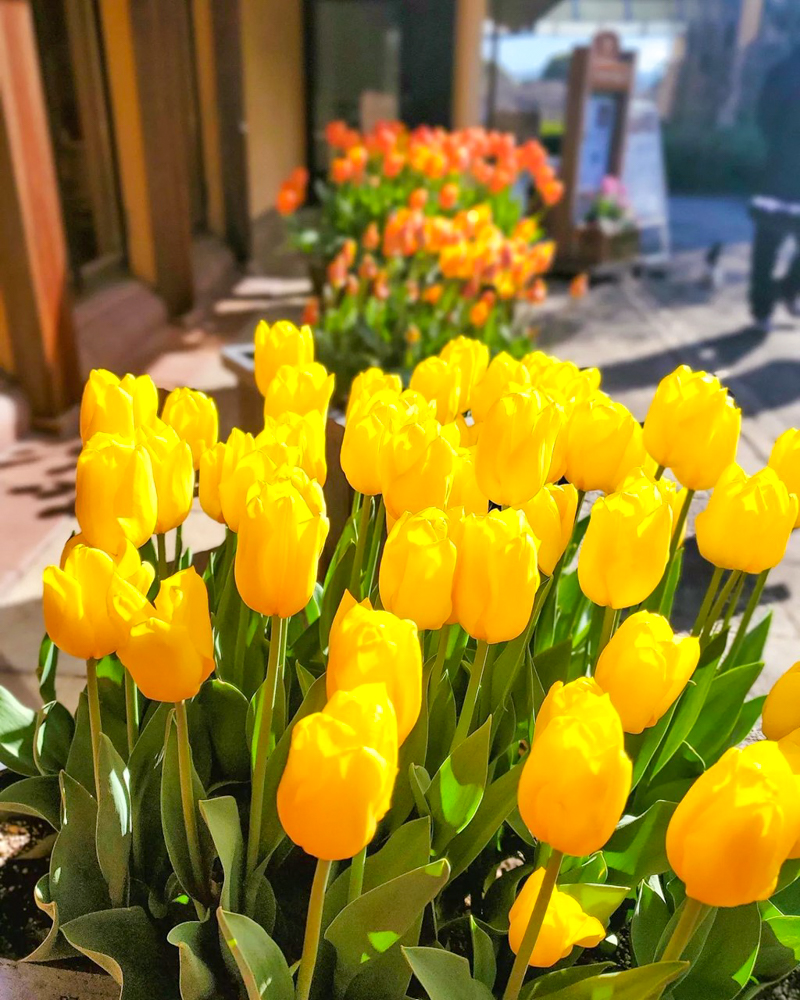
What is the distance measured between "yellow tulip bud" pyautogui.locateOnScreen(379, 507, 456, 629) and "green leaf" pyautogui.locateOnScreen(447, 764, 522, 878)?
0.56 feet

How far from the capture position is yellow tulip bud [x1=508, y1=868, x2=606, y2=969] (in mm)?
594

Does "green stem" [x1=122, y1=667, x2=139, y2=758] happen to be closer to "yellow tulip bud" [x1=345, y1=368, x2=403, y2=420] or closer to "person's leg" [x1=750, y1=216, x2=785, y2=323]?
"yellow tulip bud" [x1=345, y1=368, x2=403, y2=420]

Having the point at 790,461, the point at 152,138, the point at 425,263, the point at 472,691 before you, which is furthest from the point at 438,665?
the point at 152,138

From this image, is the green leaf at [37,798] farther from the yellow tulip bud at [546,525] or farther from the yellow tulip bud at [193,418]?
the yellow tulip bud at [546,525]

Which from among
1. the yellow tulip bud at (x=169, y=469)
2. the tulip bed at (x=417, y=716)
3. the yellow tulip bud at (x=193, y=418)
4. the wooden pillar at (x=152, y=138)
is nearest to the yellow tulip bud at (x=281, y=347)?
the tulip bed at (x=417, y=716)

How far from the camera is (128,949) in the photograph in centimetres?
68

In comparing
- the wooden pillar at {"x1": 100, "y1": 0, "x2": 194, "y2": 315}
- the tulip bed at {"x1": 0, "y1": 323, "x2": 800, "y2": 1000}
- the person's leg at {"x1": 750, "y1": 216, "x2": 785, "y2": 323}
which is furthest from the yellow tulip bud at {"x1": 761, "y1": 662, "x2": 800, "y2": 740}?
the person's leg at {"x1": 750, "y1": 216, "x2": 785, "y2": 323}

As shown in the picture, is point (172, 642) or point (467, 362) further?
point (467, 362)

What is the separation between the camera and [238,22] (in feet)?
19.6

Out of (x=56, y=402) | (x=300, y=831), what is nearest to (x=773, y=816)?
(x=300, y=831)

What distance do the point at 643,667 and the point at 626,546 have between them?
97 millimetres

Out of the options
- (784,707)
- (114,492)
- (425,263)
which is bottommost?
(425,263)

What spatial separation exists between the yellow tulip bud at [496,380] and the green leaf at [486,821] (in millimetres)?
353

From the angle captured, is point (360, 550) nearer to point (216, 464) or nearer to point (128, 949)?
point (216, 464)
